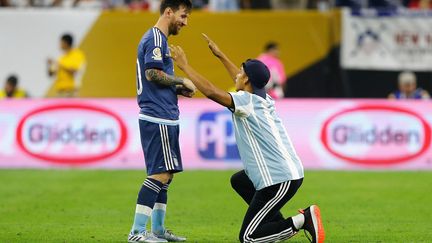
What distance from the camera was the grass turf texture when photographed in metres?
10.6

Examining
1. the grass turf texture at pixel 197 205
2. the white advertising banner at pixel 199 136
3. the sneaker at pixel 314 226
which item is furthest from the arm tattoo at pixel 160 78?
the white advertising banner at pixel 199 136

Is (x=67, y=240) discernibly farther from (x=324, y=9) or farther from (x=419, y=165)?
(x=324, y=9)

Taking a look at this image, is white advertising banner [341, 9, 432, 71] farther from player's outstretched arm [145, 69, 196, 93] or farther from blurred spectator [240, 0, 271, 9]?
player's outstretched arm [145, 69, 196, 93]

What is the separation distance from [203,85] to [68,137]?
9558 mm

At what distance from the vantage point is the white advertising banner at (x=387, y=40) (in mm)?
22000

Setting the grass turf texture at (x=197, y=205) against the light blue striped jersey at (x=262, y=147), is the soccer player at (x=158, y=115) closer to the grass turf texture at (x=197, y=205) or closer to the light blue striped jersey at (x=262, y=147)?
the grass turf texture at (x=197, y=205)

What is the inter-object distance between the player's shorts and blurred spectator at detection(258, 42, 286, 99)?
11.1 metres

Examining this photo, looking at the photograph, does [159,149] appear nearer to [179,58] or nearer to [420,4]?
[179,58]

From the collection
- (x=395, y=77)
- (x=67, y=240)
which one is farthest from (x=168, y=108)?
(x=395, y=77)

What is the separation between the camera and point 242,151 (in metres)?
9.46

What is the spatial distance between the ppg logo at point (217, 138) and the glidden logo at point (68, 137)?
144cm

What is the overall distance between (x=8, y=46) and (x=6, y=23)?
1.71 feet

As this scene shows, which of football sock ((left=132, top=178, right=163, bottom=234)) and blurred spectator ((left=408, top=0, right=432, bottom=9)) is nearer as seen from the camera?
football sock ((left=132, top=178, right=163, bottom=234))

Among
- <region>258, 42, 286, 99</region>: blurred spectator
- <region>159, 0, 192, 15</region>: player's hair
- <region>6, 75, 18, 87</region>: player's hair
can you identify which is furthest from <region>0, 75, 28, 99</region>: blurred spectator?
<region>159, 0, 192, 15</region>: player's hair
